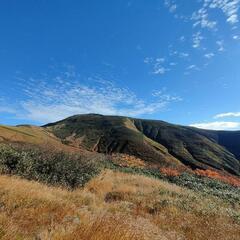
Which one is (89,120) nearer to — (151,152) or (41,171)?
(151,152)

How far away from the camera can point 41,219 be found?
7152 mm

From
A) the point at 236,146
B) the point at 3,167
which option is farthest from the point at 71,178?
the point at 236,146

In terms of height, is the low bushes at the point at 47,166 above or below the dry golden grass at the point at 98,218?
above

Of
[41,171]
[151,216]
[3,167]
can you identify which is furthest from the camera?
[41,171]

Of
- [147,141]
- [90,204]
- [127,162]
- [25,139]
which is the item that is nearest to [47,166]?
[90,204]

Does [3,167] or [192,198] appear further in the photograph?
[192,198]

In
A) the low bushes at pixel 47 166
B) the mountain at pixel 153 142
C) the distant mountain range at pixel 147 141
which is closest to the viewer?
the low bushes at pixel 47 166

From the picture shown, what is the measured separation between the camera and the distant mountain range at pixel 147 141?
109 m

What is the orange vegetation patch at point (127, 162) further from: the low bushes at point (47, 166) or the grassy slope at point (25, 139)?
the low bushes at point (47, 166)

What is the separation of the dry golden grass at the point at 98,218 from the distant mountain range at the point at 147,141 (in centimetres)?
7896

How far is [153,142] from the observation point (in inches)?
5330

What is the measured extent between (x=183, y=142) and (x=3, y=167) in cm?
13412

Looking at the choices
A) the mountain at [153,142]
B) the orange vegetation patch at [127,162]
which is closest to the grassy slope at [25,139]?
the orange vegetation patch at [127,162]

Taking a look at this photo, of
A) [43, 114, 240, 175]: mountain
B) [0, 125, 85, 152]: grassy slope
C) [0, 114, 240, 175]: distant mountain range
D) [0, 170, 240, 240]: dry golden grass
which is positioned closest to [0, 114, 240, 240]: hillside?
[0, 170, 240, 240]: dry golden grass
